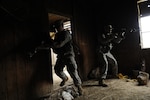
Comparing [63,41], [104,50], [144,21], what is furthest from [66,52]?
[144,21]

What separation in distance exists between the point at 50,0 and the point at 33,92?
7.05 feet

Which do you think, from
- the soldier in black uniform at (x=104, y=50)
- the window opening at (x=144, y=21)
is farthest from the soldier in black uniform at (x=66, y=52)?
the window opening at (x=144, y=21)

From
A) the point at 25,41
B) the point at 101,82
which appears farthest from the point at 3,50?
the point at 101,82

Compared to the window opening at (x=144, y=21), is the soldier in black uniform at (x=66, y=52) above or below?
below

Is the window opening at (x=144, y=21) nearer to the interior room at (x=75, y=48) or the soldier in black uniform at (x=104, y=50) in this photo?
the interior room at (x=75, y=48)

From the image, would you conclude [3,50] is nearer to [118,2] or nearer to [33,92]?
[33,92]

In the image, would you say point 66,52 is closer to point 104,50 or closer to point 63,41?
point 63,41

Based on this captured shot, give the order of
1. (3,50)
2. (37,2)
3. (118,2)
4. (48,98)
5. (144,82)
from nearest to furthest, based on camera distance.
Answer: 1. (3,50)
2. (48,98)
3. (37,2)
4. (144,82)
5. (118,2)

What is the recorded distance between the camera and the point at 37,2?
3664 mm

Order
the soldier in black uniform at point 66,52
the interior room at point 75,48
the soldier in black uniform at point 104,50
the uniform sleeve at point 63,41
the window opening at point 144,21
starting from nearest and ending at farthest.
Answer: the interior room at point 75,48 < the uniform sleeve at point 63,41 < the soldier in black uniform at point 66,52 < the soldier in black uniform at point 104,50 < the window opening at point 144,21

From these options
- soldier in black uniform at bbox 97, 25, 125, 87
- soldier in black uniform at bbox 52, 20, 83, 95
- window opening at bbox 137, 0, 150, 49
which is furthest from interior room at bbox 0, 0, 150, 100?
soldier in black uniform at bbox 97, 25, 125, 87

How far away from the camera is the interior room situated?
305cm

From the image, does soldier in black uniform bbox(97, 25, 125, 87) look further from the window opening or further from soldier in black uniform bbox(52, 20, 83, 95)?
the window opening

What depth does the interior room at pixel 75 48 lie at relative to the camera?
305cm
